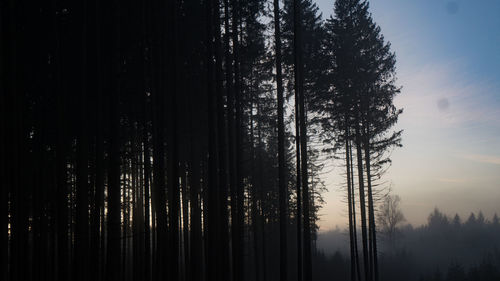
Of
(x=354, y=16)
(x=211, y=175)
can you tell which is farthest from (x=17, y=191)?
(x=354, y=16)

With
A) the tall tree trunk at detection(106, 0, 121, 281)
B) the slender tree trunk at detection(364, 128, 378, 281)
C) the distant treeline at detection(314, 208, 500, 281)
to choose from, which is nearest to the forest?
the tall tree trunk at detection(106, 0, 121, 281)

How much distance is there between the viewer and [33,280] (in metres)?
13.0

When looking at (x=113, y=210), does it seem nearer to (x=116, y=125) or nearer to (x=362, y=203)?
(x=116, y=125)

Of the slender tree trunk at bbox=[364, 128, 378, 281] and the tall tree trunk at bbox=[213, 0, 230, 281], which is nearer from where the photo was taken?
the tall tree trunk at bbox=[213, 0, 230, 281]

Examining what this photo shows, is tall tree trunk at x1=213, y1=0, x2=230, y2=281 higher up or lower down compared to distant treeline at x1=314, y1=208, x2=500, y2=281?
higher up

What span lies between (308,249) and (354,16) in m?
14.5

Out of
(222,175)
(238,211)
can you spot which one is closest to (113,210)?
(222,175)

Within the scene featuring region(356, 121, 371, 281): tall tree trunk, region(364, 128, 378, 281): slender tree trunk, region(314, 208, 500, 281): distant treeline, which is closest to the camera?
region(356, 121, 371, 281): tall tree trunk

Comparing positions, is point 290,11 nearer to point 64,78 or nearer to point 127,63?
point 127,63

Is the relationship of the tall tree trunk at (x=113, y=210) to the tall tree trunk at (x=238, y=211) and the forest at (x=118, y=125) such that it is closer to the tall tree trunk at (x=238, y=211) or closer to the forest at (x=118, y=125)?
the forest at (x=118, y=125)

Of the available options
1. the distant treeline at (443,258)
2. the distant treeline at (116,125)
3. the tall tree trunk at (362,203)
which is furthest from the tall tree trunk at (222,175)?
the distant treeline at (443,258)

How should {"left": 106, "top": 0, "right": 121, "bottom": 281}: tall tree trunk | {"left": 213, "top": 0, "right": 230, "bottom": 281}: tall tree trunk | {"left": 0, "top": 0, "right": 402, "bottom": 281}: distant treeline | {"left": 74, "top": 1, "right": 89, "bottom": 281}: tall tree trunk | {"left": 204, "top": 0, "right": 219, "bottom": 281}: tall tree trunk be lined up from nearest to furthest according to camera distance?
{"left": 106, "top": 0, "right": 121, "bottom": 281}: tall tree trunk → {"left": 74, "top": 1, "right": 89, "bottom": 281}: tall tree trunk → {"left": 0, "top": 0, "right": 402, "bottom": 281}: distant treeline → {"left": 204, "top": 0, "right": 219, "bottom": 281}: tall tree trunk → {"left": 213, "top": 0, "right": 230, "bottom": 281}: tall tree trunk

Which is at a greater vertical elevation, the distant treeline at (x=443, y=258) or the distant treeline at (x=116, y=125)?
the distant treeline at (x=116, y=125)

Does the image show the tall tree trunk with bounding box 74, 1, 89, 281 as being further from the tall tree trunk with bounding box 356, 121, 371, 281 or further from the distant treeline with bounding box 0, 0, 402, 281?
the tall tree trunk with bounding box 356, 121, 371, 281
